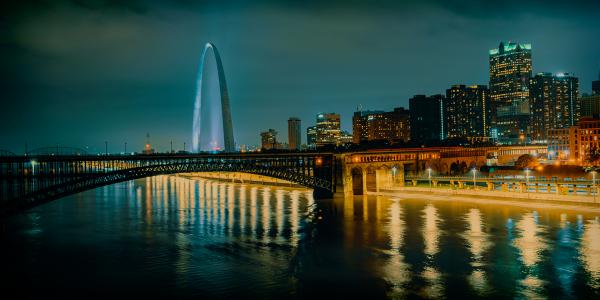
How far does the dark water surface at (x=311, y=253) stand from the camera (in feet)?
137

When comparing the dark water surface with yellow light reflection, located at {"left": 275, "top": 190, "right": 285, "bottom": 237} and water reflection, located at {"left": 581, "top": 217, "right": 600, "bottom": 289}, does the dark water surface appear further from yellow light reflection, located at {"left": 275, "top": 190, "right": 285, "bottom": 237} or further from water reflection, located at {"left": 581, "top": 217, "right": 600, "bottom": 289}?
yellow light reflection, located at {"left": 275, "top": 190, "right": 285, "bottom": 237}

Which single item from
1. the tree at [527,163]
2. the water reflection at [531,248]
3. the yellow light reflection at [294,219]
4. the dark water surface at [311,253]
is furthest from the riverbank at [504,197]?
the tree at [527,163]

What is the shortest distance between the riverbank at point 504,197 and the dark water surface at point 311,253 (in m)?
3.72

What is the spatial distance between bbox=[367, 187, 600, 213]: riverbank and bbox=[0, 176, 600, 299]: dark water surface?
3.72 meters

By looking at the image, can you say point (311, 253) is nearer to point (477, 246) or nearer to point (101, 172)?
point (477, 246)

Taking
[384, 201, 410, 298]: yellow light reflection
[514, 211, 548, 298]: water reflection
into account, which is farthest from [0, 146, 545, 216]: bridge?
[514, 211, 548, 298]: water reflection

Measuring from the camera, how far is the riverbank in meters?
78.3

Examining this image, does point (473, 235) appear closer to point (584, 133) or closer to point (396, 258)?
point (396, 258)

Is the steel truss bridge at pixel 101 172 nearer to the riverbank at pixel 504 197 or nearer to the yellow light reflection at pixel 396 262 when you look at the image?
→ the riverbank at pixel 504 197

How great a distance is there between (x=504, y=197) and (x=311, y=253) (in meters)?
47.0

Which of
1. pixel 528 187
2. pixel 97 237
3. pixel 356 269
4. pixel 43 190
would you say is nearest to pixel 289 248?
pixel 356 269

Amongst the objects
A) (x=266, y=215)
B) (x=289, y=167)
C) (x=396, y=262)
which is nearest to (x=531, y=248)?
(x=396, y=262)

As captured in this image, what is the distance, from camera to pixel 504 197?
8981cm

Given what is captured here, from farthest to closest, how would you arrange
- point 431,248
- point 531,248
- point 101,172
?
point 101,172 < point 431,248 < point 531,248
